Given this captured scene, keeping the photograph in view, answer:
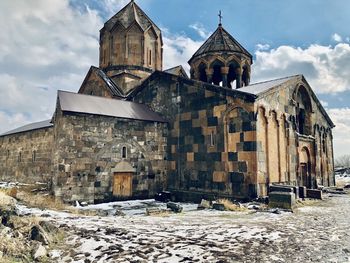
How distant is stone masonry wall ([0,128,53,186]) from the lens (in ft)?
59.5

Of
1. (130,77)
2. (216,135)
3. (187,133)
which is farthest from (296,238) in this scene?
(130,77)

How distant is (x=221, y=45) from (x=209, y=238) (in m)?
13.5

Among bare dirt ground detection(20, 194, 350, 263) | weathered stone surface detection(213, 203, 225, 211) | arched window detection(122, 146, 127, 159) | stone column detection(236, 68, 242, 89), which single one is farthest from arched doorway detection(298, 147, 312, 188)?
arched window detection(122, 146, 127, 159)

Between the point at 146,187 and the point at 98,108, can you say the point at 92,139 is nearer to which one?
the point at 98,108

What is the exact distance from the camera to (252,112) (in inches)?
420

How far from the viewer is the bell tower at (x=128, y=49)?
17739 mm

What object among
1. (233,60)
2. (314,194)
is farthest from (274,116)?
(233,60)

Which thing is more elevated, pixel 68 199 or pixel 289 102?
pixel 289 102

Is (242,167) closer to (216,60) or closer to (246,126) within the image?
(246,126)

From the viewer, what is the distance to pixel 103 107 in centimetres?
1270

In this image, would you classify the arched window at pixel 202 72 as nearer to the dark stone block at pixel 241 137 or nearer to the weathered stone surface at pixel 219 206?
the dark stone block at pixel 241 137

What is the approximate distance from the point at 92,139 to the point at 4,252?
23.4 feet

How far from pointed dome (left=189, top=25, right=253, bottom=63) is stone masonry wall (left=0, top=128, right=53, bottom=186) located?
10712 millimetres

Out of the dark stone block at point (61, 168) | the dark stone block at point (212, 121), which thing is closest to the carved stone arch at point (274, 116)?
the dark stone block at point (212, 121)
